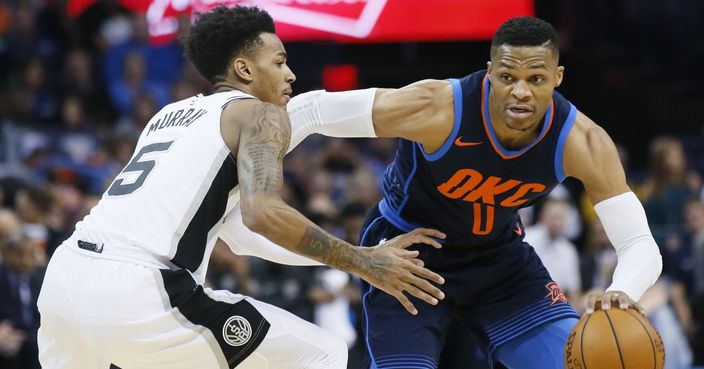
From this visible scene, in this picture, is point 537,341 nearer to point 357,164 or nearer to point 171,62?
point 357,164

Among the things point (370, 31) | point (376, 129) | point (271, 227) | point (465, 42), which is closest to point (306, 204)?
point (370, 31)

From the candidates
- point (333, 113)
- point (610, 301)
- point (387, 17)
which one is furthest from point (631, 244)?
point (387, 17)

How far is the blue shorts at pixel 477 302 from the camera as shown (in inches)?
202

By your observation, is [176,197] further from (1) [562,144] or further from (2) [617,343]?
(2) [617,343]

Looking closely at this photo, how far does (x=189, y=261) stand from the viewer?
172 inches

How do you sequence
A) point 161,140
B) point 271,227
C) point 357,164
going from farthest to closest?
Result: point 357,164, point 161,140, point 271,227

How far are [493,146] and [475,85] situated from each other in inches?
11.4

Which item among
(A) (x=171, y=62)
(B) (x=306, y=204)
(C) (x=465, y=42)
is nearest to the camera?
(B) (x=306, y=204)

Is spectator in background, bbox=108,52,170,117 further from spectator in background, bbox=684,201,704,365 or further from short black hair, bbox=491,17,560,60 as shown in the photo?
short black hair, bbox=491,17,560,60

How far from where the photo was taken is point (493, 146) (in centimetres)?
502

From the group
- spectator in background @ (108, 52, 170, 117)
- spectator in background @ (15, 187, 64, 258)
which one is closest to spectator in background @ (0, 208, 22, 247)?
spectator in background @ (15, 187, 64, 258)

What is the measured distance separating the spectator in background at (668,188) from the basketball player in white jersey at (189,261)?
6668 millimetres

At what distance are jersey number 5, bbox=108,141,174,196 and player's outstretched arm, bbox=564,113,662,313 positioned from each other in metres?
1.78

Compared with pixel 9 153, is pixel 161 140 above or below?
above
